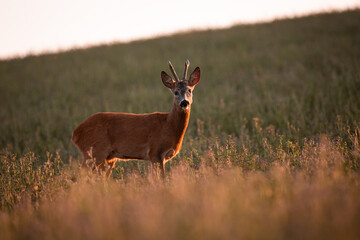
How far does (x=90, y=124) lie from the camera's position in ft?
22.1

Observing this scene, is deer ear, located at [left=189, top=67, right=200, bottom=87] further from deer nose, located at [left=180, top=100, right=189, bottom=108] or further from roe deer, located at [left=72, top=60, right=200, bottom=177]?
deer nose, located at [left=180, top=100, right=189, bottom=108]

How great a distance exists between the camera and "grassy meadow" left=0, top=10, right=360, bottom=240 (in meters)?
3.09

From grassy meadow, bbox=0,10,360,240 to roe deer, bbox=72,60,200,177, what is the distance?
0.35 m

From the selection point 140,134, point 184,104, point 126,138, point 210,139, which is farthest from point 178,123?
point 210,139

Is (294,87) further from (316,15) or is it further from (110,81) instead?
(316,15)

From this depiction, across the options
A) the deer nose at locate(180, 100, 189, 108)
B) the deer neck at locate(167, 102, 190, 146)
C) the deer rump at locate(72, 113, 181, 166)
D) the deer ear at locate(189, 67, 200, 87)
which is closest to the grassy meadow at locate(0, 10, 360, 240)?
the deer rump at locate(72, 113, 181, 166)

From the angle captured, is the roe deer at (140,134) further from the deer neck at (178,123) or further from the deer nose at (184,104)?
the deer nose at (184,104)

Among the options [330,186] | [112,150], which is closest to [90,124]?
[112,150]

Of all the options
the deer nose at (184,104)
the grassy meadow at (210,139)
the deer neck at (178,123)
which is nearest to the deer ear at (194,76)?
the deer neck at (178,123)

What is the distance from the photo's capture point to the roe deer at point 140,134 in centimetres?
622

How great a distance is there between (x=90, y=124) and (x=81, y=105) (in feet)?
24.9

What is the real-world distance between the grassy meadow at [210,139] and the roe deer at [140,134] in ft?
1.14

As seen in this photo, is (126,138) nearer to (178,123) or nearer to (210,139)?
(178,123)

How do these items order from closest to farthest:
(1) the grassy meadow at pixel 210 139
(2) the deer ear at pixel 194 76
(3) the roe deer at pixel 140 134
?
(1) the grassy meadow at pixel 210 139 → (3) the roe deer at pixel 140 134 → (2) the deer ear at pixel 194 76
